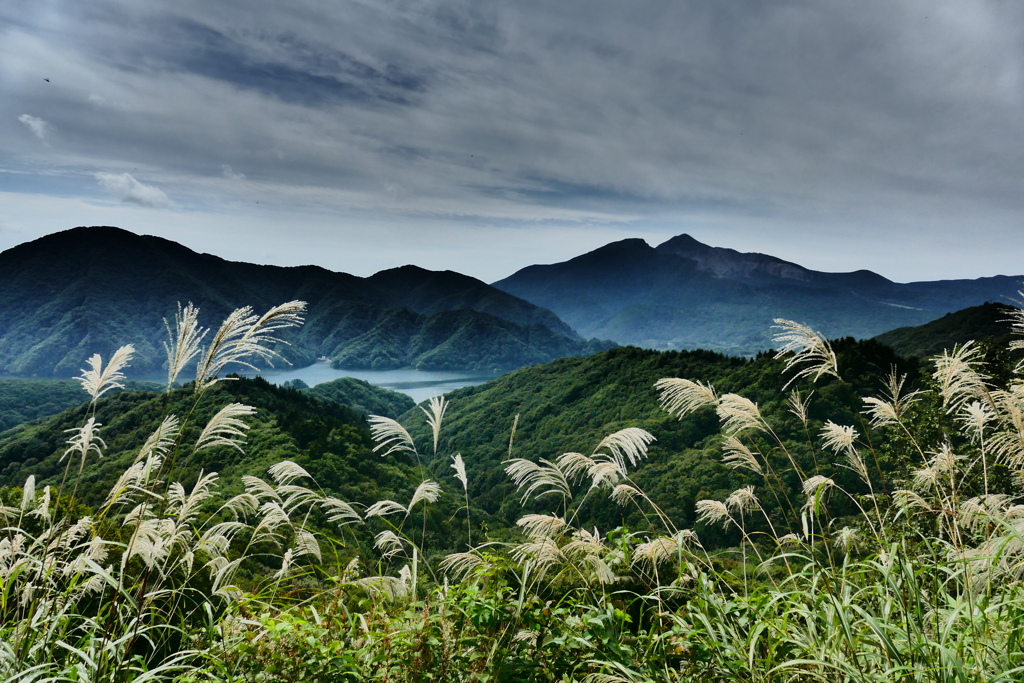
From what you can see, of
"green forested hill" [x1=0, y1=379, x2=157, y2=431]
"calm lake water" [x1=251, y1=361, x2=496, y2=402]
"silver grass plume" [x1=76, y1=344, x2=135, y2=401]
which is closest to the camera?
"silver grass plume" [x1=76, y1=344, x2=135, y2=401]

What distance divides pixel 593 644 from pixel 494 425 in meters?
74.3

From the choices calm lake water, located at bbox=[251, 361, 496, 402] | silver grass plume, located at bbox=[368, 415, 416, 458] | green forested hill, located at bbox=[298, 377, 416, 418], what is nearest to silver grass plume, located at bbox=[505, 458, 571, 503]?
silver grass plume, located at bbox=[368, 415, 416, 458]

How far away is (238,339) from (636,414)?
6215 cm

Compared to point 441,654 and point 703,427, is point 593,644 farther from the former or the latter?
point 703,427

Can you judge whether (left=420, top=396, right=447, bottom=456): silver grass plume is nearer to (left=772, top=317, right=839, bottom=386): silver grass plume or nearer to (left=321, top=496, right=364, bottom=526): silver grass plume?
(left=321, top=496, right=364, bottom=526): silver grass plume

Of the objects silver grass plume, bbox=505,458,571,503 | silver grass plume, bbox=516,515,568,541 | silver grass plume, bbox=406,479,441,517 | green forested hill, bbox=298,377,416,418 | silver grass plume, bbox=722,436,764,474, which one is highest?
silver grass plume, bbox=722,436,764,474

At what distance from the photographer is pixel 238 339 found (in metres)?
1.97

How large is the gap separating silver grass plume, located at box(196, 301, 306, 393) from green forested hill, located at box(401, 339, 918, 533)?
2469cm

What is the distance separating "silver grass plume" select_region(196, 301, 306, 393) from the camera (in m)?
1.82

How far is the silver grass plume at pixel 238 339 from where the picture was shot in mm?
1823

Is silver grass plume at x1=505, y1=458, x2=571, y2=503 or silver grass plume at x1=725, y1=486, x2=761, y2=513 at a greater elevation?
silver grass plume at x1=505, y1=458, x2=571, y2=503

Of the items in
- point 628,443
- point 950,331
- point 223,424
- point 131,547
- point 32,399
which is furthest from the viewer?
point 950,331

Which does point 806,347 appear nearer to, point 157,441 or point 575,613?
point 575,613

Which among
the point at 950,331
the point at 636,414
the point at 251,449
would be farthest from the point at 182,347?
the point at 950,331
